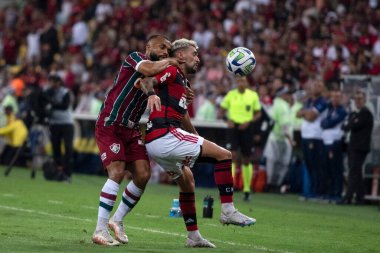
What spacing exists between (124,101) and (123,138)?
404mm

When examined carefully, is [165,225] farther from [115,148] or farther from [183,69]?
[183,69]

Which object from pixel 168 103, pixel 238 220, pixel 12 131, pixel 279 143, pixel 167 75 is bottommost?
pixel 238 220

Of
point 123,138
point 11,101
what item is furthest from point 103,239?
point 11,101

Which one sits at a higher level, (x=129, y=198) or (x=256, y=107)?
(x=256, y=107)

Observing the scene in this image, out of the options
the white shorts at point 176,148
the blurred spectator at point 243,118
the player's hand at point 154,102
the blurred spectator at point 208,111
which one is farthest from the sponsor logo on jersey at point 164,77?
the blurred spectator at point 208,111

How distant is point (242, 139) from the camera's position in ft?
67.6

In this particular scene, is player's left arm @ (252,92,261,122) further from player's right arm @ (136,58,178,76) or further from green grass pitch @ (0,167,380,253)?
player's right arm @ (136,58,178,76)

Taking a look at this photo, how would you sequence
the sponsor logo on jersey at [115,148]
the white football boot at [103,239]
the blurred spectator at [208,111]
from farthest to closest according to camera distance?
the blurred spectator at [208,111] < the sponsor logo on jersey at [115,148] < the white football boot at [103,239]

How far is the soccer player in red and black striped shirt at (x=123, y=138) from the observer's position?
1138 cm

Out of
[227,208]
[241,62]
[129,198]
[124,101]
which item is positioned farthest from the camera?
[241,62]

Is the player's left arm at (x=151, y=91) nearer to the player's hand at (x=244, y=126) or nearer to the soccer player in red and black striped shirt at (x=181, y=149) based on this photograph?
the soccer player in red and black striped shirt at (x=181, y=149)

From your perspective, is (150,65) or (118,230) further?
(118,230)

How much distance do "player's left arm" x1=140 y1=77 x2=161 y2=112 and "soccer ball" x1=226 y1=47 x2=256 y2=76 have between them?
73.7 inches

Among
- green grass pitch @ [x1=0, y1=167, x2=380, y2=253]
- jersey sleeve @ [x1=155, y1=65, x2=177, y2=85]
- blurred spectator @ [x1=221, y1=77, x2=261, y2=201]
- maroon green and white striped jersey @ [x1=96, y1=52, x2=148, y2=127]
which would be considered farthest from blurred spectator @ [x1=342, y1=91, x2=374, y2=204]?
jersey sleeve @ [x1=155, y1=65, x2=177, y2=85]
